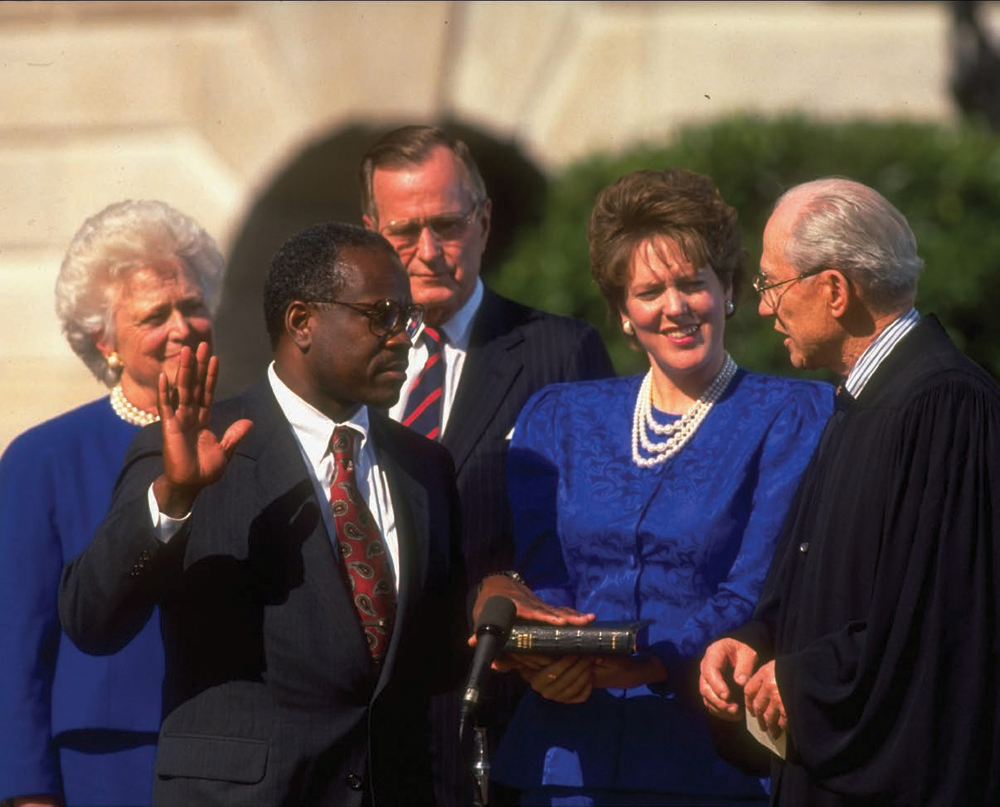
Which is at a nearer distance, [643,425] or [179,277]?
[643,425]

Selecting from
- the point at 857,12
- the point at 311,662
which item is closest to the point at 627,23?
the point at 857,12

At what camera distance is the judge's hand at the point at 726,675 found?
15.0 ft

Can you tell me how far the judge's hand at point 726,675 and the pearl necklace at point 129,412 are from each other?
65.5 inches

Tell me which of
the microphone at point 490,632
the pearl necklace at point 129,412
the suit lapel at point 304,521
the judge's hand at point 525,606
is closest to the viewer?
the microphone at point 490,632

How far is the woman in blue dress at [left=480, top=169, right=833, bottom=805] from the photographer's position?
15.7ft

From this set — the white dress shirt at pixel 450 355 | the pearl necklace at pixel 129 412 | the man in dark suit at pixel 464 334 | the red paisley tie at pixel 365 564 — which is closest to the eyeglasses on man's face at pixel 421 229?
the man in dark suit at pixel 464 334

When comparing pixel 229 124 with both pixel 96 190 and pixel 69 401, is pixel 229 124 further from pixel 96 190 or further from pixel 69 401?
pixel 69 401

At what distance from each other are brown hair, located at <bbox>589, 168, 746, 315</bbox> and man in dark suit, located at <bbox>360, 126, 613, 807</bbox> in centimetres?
49

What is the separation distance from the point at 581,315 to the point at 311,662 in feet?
15.8

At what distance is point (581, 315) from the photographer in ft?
30.1

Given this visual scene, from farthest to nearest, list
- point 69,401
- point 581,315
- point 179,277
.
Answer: point 69,401 → point 581,315 → point 179,277

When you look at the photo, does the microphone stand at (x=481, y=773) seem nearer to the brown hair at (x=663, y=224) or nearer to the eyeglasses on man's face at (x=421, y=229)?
the brown hair at (x=663, y=224)

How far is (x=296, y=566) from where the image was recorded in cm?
453

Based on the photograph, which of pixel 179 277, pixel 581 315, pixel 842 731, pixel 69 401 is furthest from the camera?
pixel 69 401
